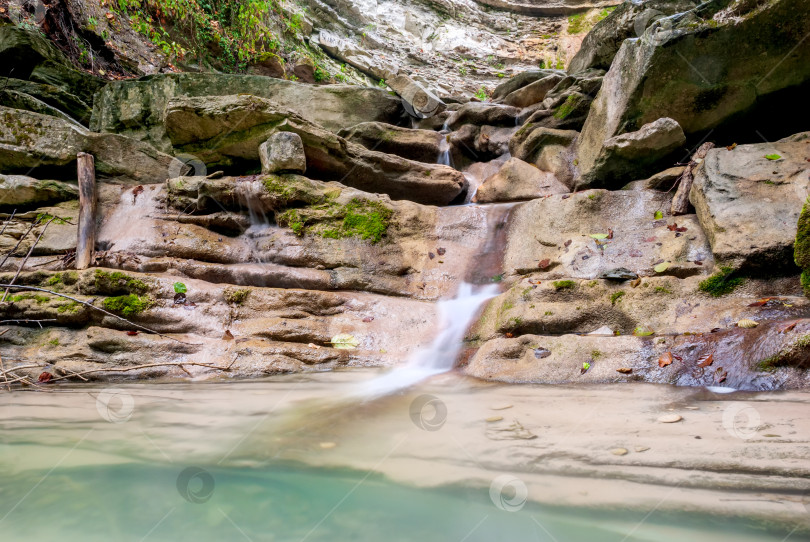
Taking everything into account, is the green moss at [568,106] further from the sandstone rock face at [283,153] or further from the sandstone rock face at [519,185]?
the sandstone rock face at [283,153]

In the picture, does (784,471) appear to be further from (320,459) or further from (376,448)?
(320,459)

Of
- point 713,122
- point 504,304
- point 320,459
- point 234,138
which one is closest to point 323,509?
point 320,459

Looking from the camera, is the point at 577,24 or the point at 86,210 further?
the point at 577,24

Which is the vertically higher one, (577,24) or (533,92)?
(577,24)

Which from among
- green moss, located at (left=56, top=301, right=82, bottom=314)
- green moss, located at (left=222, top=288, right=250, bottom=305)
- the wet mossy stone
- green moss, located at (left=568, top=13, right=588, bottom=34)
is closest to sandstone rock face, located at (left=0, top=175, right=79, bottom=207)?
green moss, located at (left=56, top=301, right=82, bottom=314)

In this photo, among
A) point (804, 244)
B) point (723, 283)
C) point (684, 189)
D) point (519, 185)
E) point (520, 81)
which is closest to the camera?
point (804, 244)

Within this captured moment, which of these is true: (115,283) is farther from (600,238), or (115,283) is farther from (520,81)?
(520,81)

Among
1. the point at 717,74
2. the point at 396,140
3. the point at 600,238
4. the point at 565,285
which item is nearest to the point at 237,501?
the point at 565,285

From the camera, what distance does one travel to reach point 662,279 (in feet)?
13.4

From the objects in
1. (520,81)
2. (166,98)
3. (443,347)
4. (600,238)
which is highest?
(520,81)

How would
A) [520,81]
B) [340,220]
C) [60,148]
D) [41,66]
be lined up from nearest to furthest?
[340,220]
[60,148]
[41,66]
[520,81]

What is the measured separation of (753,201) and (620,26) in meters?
5.29

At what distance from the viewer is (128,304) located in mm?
4430

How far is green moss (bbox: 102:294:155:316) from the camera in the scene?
4375mm
